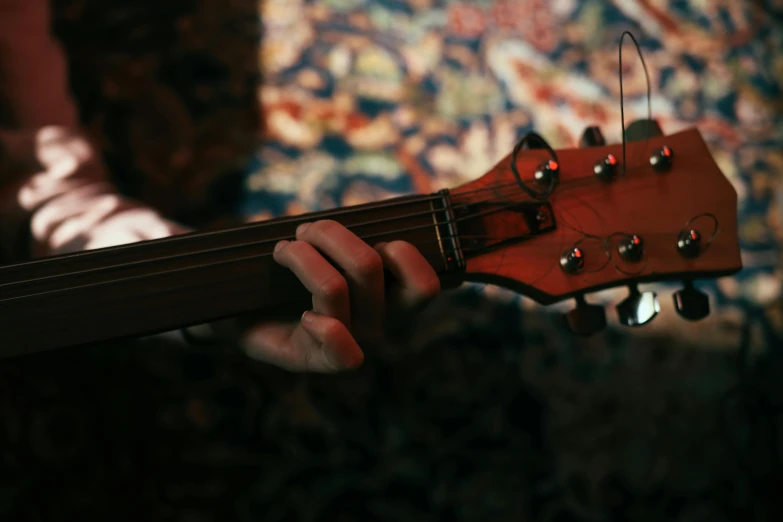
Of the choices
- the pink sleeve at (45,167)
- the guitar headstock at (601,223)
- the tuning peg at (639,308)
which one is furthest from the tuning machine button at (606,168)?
the pink sleeve at (45,167)

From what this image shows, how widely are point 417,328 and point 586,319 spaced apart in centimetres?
34

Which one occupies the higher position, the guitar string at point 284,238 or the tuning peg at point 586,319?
the guitar string at point 284,238

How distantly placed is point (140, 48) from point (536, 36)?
651mm

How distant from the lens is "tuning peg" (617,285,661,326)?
0.50m

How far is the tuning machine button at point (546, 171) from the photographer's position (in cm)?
51

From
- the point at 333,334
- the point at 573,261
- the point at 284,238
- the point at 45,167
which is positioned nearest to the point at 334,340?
the point at 333,334

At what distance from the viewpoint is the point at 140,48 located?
0.93m

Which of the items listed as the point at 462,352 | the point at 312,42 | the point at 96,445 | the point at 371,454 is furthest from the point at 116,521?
the point at 312,42

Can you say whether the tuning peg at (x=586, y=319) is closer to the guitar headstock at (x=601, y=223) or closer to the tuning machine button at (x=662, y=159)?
the guitar headstock at (x=601, y=223)

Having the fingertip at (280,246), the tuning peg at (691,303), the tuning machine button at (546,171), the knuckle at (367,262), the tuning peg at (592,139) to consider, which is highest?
the tuning peg at (592,139)

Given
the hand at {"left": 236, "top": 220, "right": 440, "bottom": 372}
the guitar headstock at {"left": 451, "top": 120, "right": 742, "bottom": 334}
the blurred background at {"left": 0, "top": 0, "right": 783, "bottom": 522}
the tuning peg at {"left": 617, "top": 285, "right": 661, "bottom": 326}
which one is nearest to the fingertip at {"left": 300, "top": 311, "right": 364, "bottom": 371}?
the hand at {"left": 236, "top": 220, "right": 440, "bottom": 372}

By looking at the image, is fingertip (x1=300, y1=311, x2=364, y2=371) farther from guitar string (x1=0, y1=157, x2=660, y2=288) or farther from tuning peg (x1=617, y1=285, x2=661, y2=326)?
tuning peg (x1=617, y1=285, x2=661, y2=326)

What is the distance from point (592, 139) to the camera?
0.55m

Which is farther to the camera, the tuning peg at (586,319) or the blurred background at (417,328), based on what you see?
the blurred background at (417,328)
